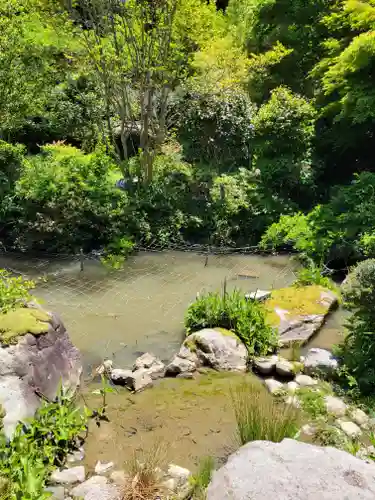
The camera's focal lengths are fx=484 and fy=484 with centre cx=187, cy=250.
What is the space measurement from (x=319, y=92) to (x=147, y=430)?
10.1m

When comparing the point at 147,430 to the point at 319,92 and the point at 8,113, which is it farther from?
the point at 319,92

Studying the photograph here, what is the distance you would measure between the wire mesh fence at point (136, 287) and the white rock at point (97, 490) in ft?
7.15

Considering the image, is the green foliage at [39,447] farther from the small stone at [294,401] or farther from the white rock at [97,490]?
the small stone at [294,401]

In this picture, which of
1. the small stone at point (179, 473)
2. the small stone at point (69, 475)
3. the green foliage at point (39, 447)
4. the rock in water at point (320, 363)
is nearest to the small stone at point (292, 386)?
the rock in water at point (320, 363)

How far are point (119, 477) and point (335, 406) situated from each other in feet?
8.10

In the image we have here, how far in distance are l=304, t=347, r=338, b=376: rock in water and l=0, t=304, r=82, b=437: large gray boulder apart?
2858 mm

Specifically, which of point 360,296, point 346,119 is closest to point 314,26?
point 346,119

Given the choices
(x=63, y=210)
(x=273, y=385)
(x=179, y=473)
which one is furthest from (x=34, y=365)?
(x=63, y=210)

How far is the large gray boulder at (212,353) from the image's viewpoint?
6164 millimetres

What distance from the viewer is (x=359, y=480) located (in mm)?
3279

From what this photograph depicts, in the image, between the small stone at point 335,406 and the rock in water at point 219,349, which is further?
the rock in water at point 219,349

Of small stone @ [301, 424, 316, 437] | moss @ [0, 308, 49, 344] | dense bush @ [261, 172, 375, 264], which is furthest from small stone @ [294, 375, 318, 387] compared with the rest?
dense bush @ [261, 172, 375, 264]

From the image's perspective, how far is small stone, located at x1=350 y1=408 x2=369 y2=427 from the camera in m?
5.06

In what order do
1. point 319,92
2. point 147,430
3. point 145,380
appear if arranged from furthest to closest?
point 319,92
point 145,380
point 147,430
